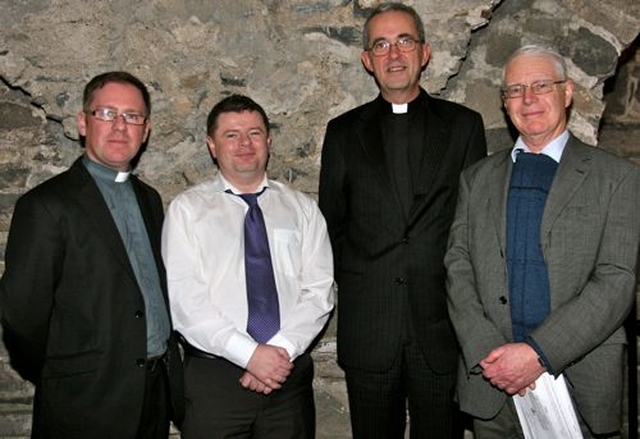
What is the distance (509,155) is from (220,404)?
1423 mm

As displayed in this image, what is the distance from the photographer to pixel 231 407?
2500mm

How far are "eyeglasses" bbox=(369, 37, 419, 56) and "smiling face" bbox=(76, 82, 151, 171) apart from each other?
3.25 feet

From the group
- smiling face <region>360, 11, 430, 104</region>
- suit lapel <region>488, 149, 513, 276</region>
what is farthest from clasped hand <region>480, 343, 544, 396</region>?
smiling face <region>360, 11, 430, 104</region>

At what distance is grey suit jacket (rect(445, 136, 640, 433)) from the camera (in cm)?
219

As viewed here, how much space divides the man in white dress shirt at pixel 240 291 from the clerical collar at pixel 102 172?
24 centimetres

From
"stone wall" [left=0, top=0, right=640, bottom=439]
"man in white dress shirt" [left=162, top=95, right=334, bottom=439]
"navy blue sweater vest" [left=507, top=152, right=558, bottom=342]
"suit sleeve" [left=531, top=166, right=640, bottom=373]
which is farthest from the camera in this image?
"stone wall" [left=0, top=0, right=640, bottom=439]

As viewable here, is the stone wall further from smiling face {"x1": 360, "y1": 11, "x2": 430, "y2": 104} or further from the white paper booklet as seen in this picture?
the white paper booklet

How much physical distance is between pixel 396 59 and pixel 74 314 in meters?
1.57

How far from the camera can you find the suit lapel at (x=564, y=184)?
2.26 m

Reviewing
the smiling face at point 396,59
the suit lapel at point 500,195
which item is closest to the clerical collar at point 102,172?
the smiling face at point 396,59

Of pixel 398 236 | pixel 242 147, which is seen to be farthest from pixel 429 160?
pixel 242 147

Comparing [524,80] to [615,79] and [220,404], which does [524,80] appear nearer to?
[220,404]

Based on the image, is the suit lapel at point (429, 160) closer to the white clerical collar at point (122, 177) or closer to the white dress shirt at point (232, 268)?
the white dress shirt at point (232, 268)

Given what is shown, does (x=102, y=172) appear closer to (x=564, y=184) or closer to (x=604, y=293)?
(x=564, y=184)
